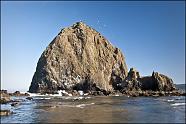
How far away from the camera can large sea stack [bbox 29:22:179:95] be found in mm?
128875

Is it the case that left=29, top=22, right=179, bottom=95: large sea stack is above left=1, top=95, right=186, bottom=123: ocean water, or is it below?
above

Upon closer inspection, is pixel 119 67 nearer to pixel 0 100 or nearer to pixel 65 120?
pixel 0 100

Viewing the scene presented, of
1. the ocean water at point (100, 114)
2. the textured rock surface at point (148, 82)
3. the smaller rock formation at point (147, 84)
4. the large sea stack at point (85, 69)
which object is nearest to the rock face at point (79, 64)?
the large sea stack at point (85, 69)

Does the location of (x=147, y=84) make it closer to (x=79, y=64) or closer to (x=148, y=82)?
(x=148, y=82)

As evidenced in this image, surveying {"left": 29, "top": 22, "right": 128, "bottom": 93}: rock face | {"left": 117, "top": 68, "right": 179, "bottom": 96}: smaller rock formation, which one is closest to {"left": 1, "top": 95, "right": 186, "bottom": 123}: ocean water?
{"left": 117, "top": 68, "right": 179, "bottom": 96}: smaller rock formation

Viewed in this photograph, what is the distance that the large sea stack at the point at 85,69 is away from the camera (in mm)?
128875

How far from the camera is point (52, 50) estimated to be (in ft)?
484

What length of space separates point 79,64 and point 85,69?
147 inches

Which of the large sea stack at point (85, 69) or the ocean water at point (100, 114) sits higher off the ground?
the large sea stack at point (85, 69)

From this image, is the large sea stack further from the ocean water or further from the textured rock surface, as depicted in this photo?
the ocean water

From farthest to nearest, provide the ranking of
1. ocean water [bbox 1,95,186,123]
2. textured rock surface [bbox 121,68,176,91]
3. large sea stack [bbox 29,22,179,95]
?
1. large sea stack [bbox 29,22,179,95]
2. textured rock surface [bbox 121,68,176,91]
3. ocean water [bbox 1,95,186,123]

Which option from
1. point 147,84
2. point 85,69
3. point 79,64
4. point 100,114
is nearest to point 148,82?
point 147,84

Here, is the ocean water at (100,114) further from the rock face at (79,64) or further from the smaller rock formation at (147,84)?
the rock face at (79,64)

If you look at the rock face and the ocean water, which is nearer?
the ocean water
